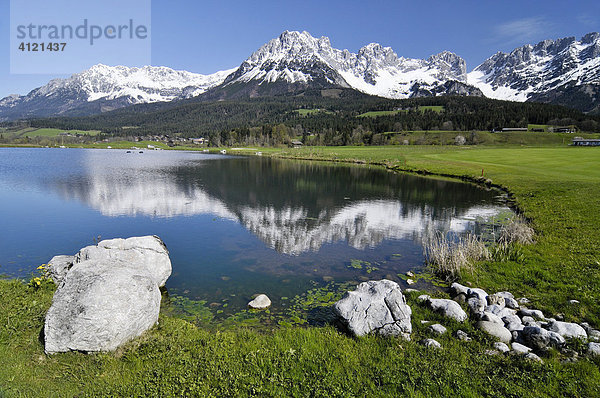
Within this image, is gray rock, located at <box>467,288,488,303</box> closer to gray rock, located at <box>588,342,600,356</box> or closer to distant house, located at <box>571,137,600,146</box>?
gray rock, located at <box>588,342,600,356</box>

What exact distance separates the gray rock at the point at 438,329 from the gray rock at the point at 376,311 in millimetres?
923

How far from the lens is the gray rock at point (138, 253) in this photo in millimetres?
15262

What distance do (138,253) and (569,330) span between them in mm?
→ 18698

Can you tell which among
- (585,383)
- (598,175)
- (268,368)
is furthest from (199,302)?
(598,175)

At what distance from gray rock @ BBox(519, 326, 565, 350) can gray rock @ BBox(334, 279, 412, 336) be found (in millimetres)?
3860

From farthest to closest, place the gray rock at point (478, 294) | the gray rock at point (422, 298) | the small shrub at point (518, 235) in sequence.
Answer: the small shrub at point (518, 235)
the gray rock at point (422, 298)
the gray rock at point (478, 294)

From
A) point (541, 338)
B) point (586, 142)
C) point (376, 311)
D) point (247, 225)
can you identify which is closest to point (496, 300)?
point (541, 338)

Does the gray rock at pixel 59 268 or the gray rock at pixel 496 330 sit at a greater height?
the gray rock at pixel 59 268

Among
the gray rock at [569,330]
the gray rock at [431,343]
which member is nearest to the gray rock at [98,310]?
the gray rock at [431,343]

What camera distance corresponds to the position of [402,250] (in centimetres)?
2447

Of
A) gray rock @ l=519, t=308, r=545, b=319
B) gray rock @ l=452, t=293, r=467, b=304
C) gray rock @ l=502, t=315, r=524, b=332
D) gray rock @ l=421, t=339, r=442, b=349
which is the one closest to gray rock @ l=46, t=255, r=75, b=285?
gray rock @ l=421, t=339, r=442, b=349

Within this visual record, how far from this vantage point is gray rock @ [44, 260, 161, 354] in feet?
33.2

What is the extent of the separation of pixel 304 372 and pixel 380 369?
7.62 ft

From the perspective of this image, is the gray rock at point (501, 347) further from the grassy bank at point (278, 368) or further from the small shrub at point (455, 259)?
the small shrub at point (455, 259)
